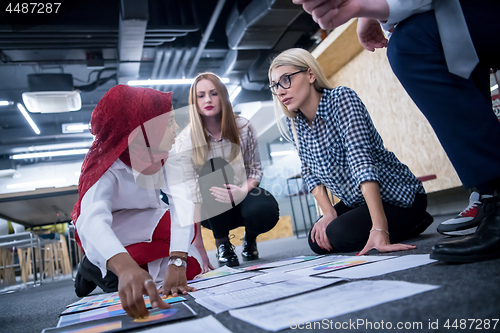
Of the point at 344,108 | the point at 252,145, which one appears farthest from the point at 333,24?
the point at 252,145

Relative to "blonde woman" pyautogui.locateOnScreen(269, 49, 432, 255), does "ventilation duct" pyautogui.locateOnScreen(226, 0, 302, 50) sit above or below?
above

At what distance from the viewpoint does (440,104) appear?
733mm

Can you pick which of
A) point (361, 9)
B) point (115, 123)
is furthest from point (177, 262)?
point (361, 9)

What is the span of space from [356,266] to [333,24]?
0.58 meters

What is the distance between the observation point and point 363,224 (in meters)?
1.31

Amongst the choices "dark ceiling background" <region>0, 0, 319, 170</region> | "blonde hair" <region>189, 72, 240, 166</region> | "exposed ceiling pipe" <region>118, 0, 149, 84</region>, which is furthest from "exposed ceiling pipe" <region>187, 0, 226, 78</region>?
"blonde hair" <region>189, 72, 240, 166</region>

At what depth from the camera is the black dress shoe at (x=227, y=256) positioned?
1.79 meters

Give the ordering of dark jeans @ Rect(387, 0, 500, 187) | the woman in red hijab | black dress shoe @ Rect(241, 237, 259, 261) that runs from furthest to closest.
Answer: black dress shoe @ Rect(241, 237, 259, 261) < the woman in red hijab < dark jeans @ Rect(387, 0, 500, 187)

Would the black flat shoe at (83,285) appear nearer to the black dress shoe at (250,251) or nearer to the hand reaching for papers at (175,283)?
the hand reaching for papers at (175,283)

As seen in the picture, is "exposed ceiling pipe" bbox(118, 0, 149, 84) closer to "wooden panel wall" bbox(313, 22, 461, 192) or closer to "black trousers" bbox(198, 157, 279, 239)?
"wooden panel wall" bbox(313, 22, 461, 192)

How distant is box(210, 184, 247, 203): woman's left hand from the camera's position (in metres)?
1.77

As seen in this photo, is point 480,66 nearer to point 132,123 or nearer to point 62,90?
point 132,123

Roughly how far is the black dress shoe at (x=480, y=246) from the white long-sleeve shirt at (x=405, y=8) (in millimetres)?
435

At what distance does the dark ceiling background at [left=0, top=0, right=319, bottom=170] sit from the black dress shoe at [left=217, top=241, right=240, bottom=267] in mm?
2752
